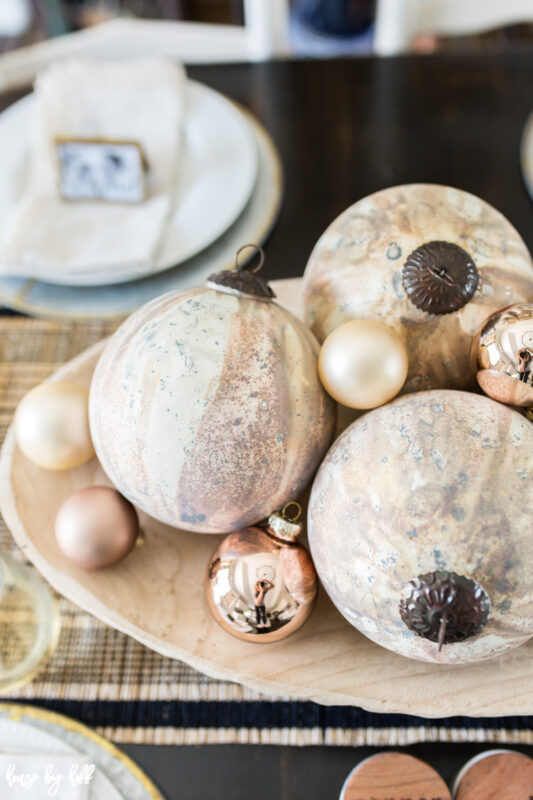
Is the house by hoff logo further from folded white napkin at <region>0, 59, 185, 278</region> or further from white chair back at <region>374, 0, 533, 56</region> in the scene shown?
white chair back at <region>374, 0, 533, 56</region>

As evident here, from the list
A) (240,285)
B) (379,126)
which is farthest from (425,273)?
(379,126)

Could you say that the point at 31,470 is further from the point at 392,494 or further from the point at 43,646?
the point at 392,494

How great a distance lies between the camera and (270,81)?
99 centimetres

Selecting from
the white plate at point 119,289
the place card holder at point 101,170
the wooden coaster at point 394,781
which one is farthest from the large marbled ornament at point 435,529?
the place card holder at point 101,170

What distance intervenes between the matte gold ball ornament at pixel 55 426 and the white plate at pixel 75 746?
21 cm

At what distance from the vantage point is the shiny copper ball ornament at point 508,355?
0.48 meters

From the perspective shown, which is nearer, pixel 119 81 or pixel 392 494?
pixel 392 494

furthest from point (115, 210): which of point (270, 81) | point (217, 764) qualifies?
point (217, 764)

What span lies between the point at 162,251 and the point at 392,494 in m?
0.45

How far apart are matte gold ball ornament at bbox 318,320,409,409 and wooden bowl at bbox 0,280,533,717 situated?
17 centimetres

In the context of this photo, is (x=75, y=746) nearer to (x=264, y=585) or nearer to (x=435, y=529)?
(x=264, y=585)

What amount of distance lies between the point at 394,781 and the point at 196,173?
2.30ft

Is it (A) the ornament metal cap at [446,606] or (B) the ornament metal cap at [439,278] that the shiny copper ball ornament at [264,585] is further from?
(B) the ornament metal cap at [439,278]

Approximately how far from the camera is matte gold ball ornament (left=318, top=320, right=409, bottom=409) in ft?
1.61
